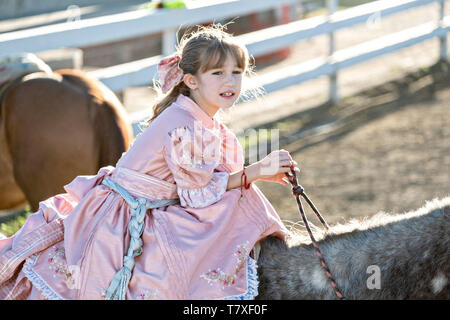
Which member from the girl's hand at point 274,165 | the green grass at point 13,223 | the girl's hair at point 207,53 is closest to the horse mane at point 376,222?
the girl's hand at point 274,165

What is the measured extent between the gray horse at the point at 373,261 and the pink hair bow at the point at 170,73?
2.21 feet

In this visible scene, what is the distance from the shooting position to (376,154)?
21.1 feet

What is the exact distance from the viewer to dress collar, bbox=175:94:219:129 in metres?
2.40

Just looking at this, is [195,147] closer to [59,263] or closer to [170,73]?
[170,73]

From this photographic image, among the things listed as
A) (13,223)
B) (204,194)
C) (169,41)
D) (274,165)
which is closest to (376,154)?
(169,41)

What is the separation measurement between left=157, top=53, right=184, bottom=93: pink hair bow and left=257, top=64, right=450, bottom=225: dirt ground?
251 cm

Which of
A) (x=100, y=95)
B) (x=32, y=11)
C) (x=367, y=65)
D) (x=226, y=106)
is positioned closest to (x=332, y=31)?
(x=367, y=65)

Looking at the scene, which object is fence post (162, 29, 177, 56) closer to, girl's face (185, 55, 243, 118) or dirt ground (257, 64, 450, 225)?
dirt ground (257, 64, 450, 225)

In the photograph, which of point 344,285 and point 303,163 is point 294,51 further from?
point 344,285

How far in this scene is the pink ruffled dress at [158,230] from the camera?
2.13 metres

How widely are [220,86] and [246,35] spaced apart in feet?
17.1

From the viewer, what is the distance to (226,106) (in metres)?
2.42

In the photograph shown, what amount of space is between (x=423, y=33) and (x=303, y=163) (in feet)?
12.9

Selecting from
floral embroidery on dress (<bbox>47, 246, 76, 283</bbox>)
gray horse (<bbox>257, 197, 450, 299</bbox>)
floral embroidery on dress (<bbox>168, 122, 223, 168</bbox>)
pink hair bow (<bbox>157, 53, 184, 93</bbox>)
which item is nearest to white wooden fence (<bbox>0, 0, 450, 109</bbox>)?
pink hair bow (<bbox>157, 53, 184, 93</bbox>)
